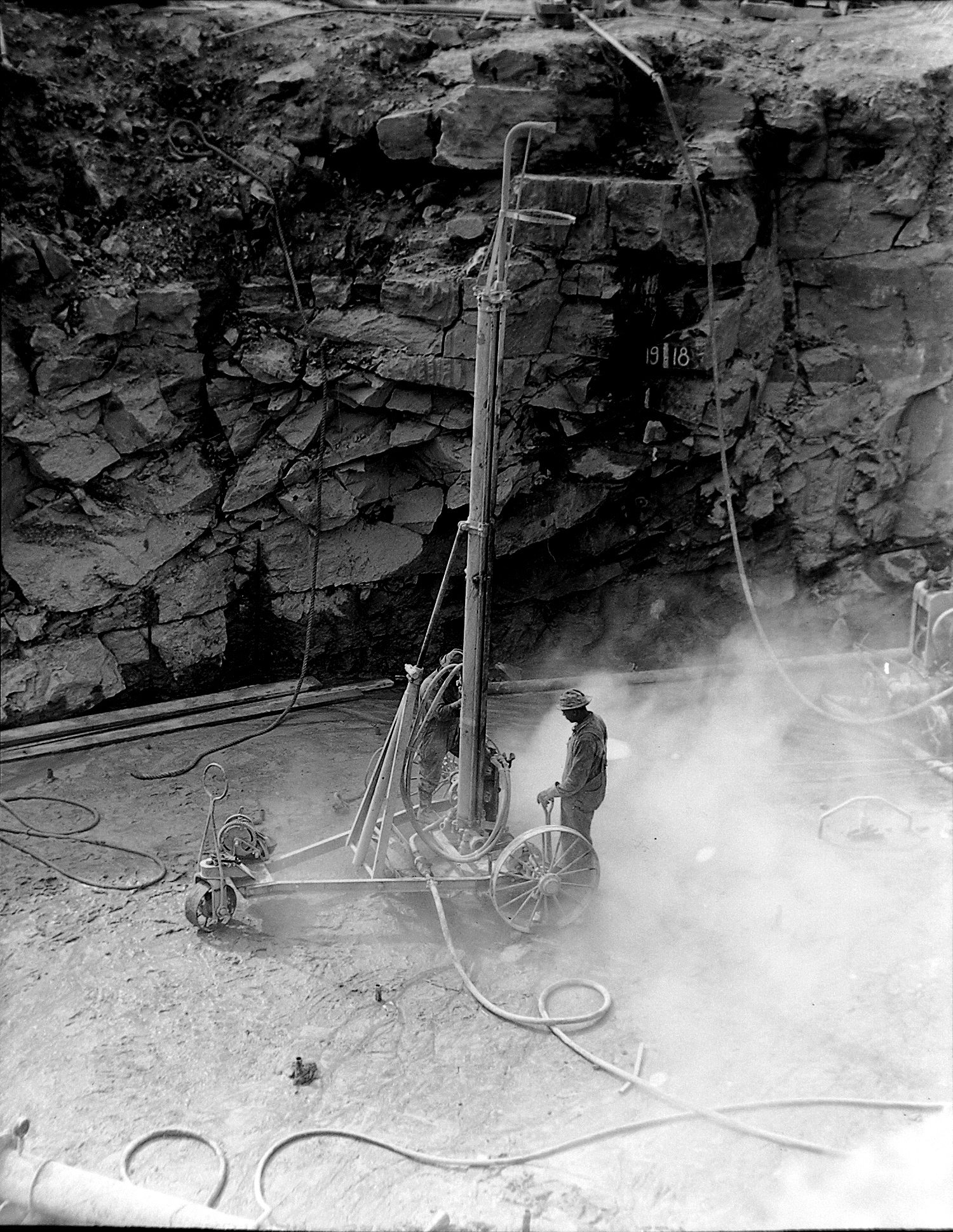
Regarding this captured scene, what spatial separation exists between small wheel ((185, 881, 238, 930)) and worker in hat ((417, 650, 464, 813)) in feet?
5.06

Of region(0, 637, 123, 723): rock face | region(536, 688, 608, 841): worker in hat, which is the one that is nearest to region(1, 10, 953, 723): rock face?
region(0, 637, 123, 723): rock face

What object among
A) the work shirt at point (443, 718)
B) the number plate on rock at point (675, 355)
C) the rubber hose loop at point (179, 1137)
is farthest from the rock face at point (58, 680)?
the number plate on rock at point (675, 355)

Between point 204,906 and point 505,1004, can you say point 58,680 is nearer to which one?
point 204,906

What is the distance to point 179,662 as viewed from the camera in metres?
10.6

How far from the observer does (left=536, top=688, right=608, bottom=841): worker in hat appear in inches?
289

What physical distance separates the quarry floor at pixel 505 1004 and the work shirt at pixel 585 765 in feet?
2.81

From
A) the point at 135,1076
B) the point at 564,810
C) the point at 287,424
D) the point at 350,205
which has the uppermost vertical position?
the point at 350,205

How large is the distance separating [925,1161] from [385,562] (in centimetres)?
719

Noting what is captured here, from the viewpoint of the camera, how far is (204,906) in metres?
7.18

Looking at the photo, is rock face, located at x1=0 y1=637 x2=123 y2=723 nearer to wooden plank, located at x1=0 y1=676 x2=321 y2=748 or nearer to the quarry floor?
wooden plank, located at x1=0 y1=676 x2=321 y2=748

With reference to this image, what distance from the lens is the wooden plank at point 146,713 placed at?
9.65 meters

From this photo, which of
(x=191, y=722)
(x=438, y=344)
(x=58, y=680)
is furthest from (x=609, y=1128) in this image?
(x=438, y=344)

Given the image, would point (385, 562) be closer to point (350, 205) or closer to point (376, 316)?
point (376, 316)

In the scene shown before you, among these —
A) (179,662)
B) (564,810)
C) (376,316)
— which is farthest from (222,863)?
(376,316)
